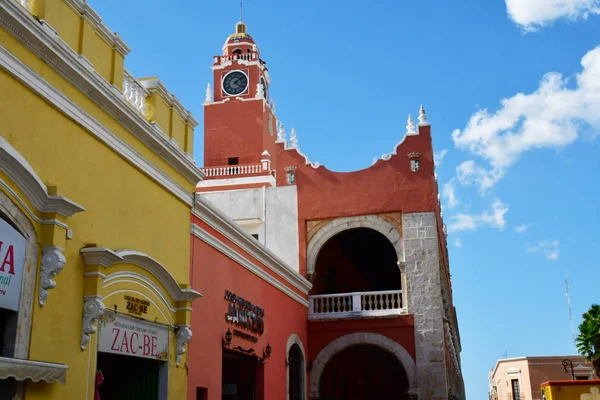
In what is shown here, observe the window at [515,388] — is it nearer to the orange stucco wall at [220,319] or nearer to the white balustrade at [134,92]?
the orange stucco wall at [220,319]

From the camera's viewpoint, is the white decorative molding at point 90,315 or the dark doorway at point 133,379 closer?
the white decorative molding at point 90,315

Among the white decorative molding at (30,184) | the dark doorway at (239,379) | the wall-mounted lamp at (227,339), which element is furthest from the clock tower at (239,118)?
the white decorative molding at (30,184)

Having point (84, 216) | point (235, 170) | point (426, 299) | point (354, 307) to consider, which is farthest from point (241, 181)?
point (84, 216)

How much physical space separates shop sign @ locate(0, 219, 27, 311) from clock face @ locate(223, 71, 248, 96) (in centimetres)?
2563

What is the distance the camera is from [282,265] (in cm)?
1463

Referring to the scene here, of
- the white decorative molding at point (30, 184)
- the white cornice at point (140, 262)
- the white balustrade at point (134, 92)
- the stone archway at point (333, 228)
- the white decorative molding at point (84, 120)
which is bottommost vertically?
the white cornice at point (140, 262)

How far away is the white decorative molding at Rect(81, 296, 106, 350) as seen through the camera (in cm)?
704

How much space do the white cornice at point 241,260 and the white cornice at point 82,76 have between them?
1.19 metres

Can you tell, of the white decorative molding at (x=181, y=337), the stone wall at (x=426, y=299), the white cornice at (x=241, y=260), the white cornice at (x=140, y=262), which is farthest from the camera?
the stone wall at (x=426, y=299)

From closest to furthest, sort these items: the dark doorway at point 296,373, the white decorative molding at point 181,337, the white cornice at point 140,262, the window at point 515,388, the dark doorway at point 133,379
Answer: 1. the white cornice at point 140,262
2. the dark doorway at point 133,379
3. the white decorative molding at point 181,337
4. the dark doorway at point 296,373
5. the window at point 515,388

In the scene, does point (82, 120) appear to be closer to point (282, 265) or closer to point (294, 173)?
point (282, 265)

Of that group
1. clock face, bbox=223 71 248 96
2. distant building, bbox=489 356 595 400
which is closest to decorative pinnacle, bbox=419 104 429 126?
clock face, bbox=223 71 248 96

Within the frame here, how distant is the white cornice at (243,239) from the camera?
10552mm

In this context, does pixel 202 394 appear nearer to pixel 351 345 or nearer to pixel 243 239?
pixel 243 239
